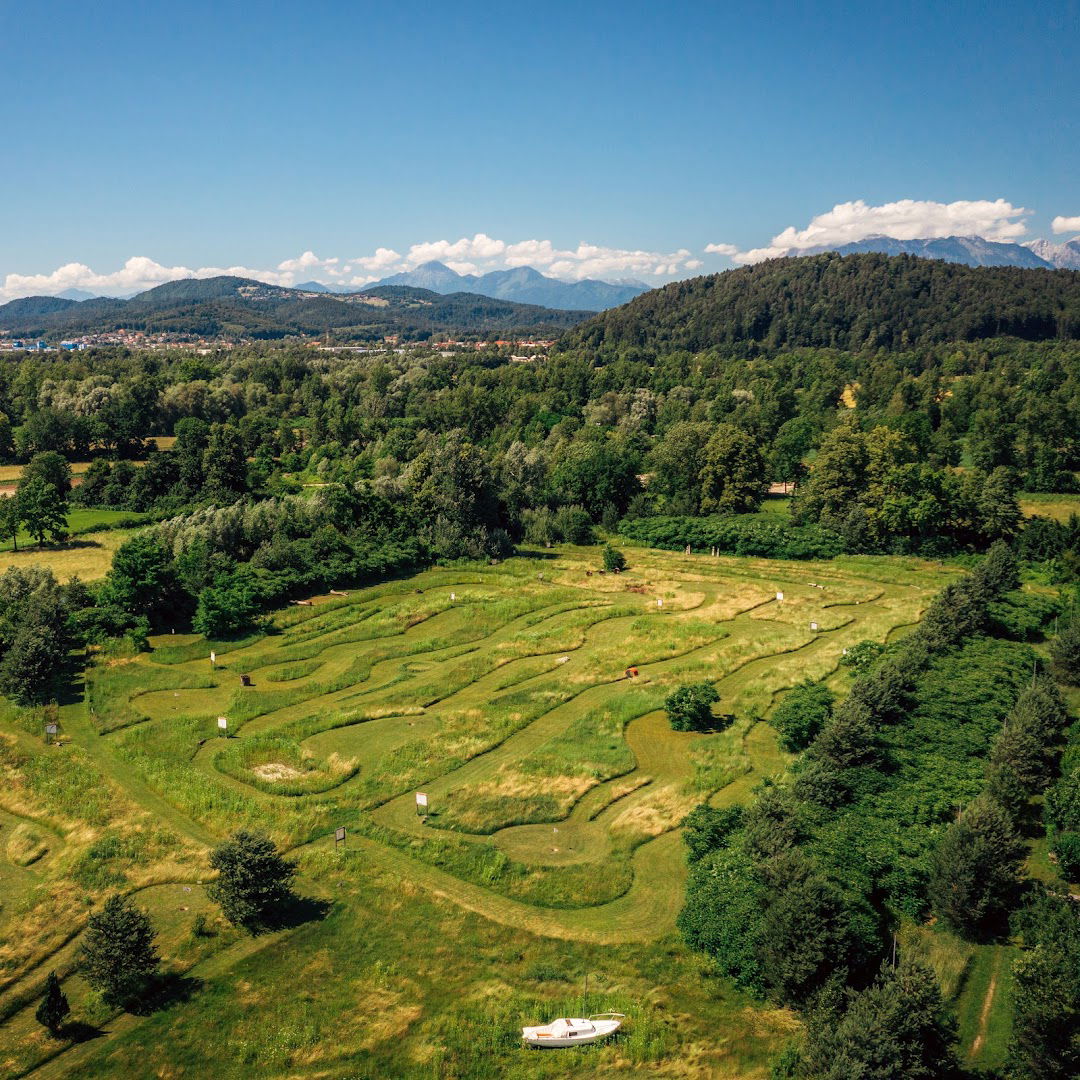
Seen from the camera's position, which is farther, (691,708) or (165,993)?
(691,708)

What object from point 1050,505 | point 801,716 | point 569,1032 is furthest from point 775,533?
point 569,1032

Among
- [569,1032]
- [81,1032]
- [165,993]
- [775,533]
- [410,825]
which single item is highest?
[775,533]

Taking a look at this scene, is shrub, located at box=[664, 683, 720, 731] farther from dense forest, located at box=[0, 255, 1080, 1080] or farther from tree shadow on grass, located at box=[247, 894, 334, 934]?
tree shadow on grass, located at box=[247, 894, 334, 934]

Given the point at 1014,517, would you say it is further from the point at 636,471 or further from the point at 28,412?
the point at 28,412

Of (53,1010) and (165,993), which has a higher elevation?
(53,1010)

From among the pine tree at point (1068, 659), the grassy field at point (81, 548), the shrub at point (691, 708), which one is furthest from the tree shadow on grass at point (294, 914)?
the grassy field at point (81, 548)

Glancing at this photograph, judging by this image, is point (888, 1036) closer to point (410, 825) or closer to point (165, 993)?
point (410, 825)

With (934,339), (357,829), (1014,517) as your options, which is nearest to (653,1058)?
(357,829)
